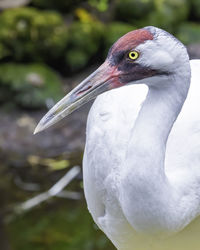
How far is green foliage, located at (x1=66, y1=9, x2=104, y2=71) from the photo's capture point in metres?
8.02

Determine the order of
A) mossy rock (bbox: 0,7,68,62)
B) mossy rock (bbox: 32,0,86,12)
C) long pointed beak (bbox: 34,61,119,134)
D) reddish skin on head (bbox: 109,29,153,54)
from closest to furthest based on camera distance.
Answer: reddish skin on head (bbox: 109,29,153,54) → long pointed beak (bbox: 34,61,119,134) → mossy rock (bbox: 0,7,68,62) → mossy rock (bbox: 32,0,86,12)

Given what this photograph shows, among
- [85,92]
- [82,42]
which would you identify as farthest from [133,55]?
[82,42]

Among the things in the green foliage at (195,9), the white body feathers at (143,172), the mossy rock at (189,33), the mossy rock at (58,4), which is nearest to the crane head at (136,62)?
the white body feathers at (143,172)

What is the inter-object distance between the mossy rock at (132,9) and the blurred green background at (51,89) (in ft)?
0.04

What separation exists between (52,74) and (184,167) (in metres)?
4.26

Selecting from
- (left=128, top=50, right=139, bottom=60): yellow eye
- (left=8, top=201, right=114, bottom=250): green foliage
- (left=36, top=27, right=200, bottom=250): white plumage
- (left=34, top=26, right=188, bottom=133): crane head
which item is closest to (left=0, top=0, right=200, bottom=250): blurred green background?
(left=8, top=201, right=114, bottom=250): green foliage

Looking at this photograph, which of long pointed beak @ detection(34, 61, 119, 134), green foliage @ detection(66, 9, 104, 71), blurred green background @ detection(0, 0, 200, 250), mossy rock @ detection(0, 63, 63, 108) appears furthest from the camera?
green foliage @ detection(66, 9, 104, 71)

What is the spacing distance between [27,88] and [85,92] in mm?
4035

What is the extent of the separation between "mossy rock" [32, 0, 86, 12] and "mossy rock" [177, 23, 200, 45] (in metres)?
1.30

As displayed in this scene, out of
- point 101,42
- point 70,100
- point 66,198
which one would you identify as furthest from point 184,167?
point 101,42

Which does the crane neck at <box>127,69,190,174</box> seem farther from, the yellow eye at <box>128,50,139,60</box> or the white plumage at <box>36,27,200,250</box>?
the yellow eye at <box>128,50,139,60</box>

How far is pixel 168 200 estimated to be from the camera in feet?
11.2

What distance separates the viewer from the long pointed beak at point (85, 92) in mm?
3357

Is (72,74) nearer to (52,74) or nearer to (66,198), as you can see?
(52,74)
